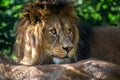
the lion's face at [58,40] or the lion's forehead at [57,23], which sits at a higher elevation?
the lion's forehead at [57,23]

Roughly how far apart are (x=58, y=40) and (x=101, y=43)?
4.77 ft

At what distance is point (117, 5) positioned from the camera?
33.1ft

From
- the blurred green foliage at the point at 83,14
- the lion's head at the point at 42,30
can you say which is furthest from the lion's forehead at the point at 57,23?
the blurred green foliage at the point at 83,14

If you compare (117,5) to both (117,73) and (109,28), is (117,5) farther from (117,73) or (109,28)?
(117,73)

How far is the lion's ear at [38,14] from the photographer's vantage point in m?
6.85

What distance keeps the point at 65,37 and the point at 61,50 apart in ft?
0.88

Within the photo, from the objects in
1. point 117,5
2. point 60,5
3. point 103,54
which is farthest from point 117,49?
point 117,5

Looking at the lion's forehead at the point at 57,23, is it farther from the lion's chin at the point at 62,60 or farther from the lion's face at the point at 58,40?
the lion's chin at the point at 62,60

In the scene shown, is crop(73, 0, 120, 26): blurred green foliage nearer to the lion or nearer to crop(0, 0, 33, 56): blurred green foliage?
crop(0, 0, 33, 56): blurred green foliage

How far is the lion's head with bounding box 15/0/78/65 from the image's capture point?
684 centimetres

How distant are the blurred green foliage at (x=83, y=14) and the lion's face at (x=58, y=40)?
179 centimetres

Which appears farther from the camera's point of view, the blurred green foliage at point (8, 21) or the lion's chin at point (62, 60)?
the blurred green foliage at point (8, 21)

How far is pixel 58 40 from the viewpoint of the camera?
6.68m

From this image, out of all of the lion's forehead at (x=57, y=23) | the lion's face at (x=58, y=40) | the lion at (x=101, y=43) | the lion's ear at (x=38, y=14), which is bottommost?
the lion at (x=101, y=43)
